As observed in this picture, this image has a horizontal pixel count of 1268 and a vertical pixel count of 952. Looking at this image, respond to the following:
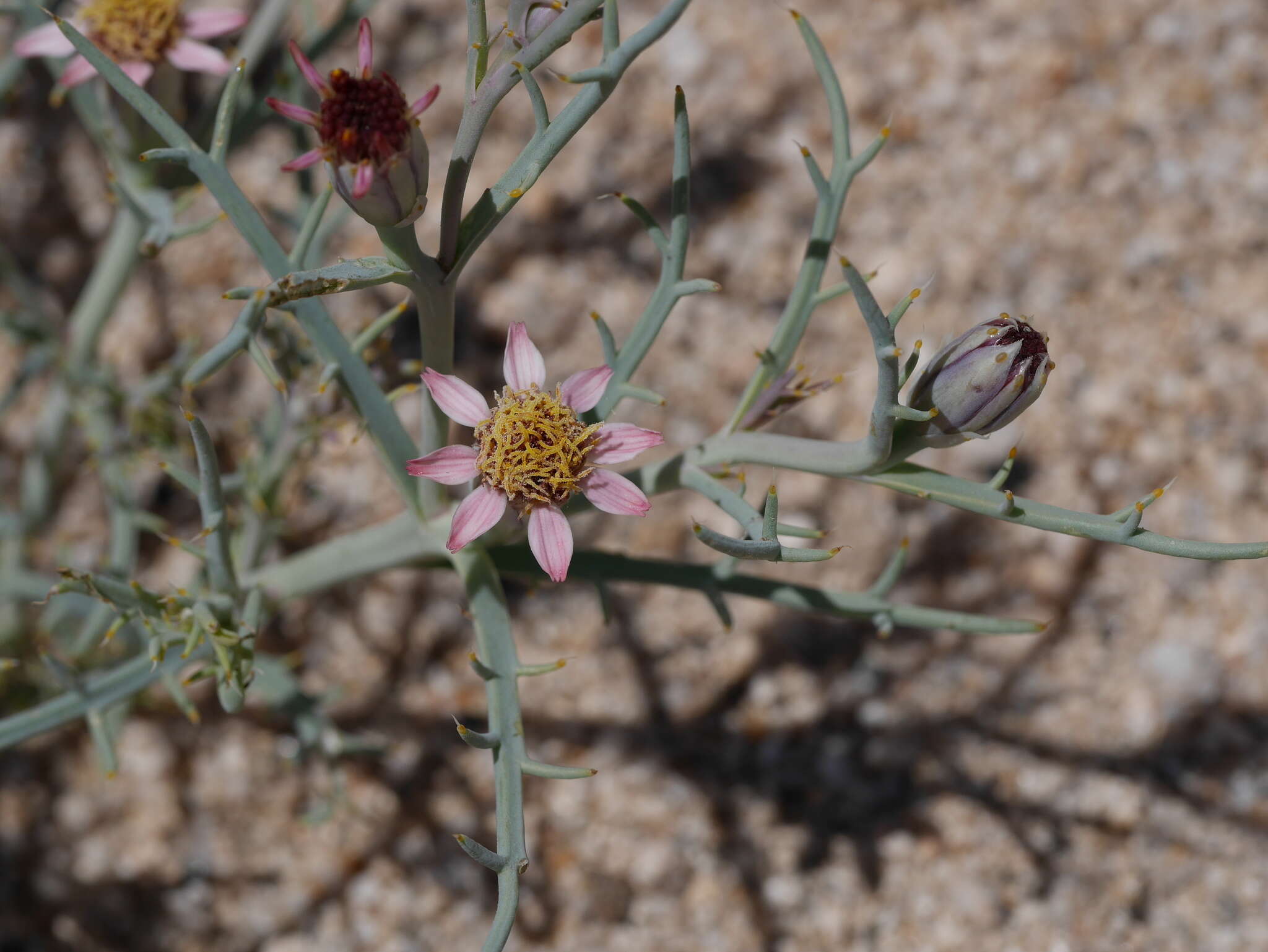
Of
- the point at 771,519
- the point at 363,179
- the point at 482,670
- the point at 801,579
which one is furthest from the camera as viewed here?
the point at 801,579

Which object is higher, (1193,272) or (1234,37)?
(1234,37)

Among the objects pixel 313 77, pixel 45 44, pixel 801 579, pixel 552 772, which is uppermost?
pixel 45 44

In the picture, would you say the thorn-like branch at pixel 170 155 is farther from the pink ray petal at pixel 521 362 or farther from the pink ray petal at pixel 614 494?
the pink ray petal at pixel 614 494

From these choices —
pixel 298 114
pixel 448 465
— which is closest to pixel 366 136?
pixel 298 114

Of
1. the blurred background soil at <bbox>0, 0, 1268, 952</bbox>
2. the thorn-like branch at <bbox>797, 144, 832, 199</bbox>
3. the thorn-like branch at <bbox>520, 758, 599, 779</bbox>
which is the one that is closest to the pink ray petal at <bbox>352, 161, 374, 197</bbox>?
the thorn-like branch at <bbox>797, 144, 832, 199</bbox>

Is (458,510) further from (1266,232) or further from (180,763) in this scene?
(1266,232)

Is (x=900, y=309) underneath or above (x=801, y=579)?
underneath

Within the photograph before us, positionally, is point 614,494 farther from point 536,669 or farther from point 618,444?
point 536,669

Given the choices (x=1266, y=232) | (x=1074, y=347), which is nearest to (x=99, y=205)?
(x=1074, y=347)
